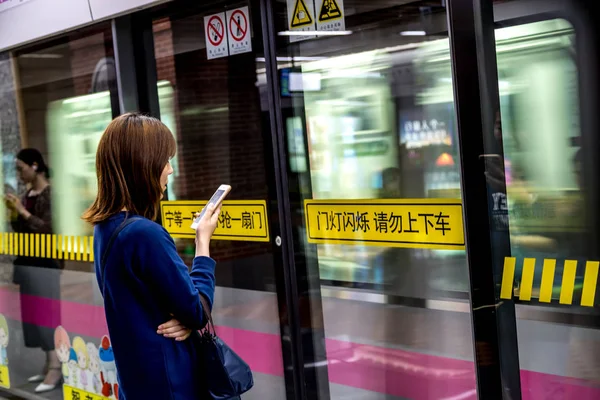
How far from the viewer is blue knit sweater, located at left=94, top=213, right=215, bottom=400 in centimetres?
251

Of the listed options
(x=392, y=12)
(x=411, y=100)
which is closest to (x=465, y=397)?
(x=411, y=100)

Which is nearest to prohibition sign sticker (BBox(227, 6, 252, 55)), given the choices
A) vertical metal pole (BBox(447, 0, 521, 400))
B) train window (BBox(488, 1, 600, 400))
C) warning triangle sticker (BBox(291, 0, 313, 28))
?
warning triangle sticker (BBox(291, 0, 313, 28))

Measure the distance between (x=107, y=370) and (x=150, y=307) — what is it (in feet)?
10.4

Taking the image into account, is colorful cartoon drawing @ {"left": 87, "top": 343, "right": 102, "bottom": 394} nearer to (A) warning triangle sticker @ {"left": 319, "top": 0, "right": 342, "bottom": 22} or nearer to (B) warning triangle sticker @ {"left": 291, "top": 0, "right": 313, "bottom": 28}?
(B) warning triangle sticker @ {"left": 291, "top": 0, "right": 313, "bottom": 28}

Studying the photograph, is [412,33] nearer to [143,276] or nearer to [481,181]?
[481,181]

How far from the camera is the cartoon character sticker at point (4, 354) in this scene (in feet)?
22.0

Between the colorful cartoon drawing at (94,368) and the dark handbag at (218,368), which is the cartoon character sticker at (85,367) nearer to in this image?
the colorful cartoon drawing at (94,368)

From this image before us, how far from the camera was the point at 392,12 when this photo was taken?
4.03m

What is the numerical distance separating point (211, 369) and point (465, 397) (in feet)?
5.33

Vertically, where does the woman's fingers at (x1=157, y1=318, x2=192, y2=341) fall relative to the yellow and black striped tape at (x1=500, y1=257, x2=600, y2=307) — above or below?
above

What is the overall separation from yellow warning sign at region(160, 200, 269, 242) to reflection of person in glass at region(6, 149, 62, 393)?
1549 mm

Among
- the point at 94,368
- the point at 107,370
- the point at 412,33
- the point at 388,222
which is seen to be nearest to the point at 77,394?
the point at 94,368

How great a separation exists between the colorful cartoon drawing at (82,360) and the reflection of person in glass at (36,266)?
0.36m

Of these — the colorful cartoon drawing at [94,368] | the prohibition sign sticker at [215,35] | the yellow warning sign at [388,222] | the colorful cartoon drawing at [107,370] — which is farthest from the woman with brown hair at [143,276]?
the colorful cartoon drawing at [94,368]
